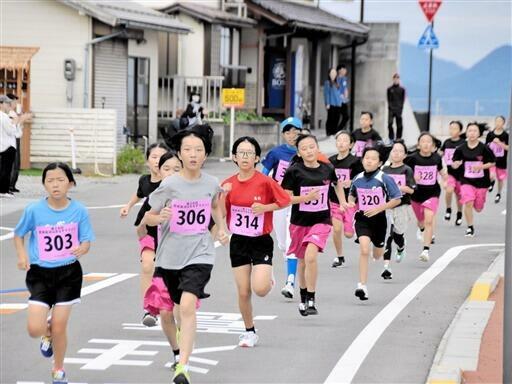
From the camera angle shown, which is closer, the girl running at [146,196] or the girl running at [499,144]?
the girl running at [146,196]

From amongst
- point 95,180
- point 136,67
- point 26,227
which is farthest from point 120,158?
point 26,227

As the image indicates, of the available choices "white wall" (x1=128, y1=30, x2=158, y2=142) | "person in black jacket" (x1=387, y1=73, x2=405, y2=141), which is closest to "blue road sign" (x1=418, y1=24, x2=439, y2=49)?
"person in black jacket" (x1=387, y1=73, x2=405, y2=141)

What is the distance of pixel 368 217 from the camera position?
50.2ft

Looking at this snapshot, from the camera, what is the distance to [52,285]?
9969mm

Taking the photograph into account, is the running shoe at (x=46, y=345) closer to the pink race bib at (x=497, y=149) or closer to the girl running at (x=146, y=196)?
the girl running at (x=146, y=196)

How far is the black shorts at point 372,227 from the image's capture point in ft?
50.1

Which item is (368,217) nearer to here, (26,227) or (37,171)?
(26,227)

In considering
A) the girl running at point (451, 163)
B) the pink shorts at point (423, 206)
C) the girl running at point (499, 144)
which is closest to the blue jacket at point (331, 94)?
the girl running at point (499, 144)

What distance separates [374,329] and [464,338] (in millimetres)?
1018

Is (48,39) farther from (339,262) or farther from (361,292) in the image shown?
(361,292)

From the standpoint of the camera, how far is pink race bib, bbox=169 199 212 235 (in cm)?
1012

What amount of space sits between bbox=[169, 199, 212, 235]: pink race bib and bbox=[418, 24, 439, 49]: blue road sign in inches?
1479

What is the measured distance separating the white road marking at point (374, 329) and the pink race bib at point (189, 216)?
62.9 inches

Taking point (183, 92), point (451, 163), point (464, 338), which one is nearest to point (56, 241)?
point (464, 338)
